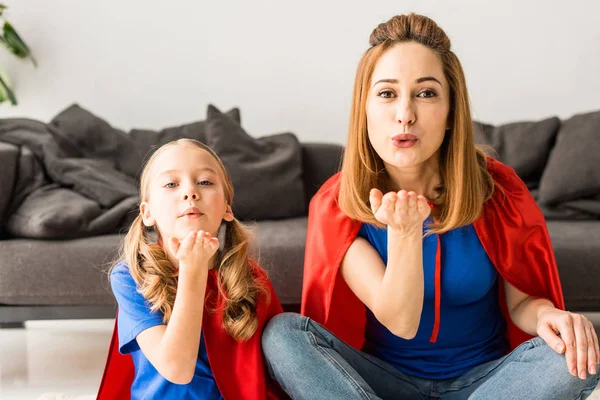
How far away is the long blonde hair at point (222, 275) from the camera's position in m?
1.56

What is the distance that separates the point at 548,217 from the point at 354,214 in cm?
160

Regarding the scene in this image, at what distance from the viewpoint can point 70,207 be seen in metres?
2.73

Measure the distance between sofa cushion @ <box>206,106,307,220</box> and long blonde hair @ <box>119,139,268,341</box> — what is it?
133 cm

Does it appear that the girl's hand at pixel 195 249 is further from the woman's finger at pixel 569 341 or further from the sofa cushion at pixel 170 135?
the sofa cushion at pixel 170 135

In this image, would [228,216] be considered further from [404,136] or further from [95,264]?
[95,264]

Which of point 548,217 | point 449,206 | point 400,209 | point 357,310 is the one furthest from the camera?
point 548,217

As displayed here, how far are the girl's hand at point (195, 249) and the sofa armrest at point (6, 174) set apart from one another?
156 cm

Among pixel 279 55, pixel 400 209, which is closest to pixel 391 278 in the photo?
pixel 400 209

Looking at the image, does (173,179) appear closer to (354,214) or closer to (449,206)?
(354,214)

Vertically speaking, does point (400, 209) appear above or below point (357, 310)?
above

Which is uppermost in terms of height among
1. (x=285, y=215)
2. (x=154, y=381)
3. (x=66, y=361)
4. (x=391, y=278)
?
(x=391, y=278)

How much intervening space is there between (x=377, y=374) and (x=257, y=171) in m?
1.57

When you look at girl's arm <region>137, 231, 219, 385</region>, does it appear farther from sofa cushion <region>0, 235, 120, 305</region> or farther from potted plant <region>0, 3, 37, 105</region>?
potted plant <region>0, 3, 37, 105</region>

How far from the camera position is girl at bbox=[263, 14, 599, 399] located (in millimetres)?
1530
